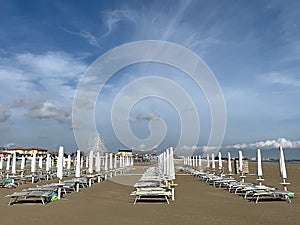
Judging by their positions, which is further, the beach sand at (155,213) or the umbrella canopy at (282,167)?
the umbrella canopy at (282,167)

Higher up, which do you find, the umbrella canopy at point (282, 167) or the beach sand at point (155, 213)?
the umbrella canopy at point (282, 167)

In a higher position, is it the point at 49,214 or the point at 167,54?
the point at 167,54

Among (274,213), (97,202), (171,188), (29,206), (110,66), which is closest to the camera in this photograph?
(274,213)

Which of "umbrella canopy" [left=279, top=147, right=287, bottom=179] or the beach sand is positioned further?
"umbrella canopy" [left=279, top=147, right=287, bottom=179]

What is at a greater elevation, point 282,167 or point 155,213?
point 282,167

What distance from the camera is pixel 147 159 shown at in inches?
2431

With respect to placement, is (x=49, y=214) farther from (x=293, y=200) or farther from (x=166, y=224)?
(x=293, y=200)

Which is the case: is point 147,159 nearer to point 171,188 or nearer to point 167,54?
point 167,54

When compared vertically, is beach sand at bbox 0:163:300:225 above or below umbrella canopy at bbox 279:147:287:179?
below

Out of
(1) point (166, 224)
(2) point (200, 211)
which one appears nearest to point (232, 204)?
(2) point (200, 211)

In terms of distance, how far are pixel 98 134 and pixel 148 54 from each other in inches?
1749

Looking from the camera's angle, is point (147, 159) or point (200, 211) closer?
point (200, 211)

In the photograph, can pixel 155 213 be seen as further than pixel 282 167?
No

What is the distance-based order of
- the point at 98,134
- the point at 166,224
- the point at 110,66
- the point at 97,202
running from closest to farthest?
the point at 166,224, the point at 97,202, the point at 110,66, the point at 98,134
